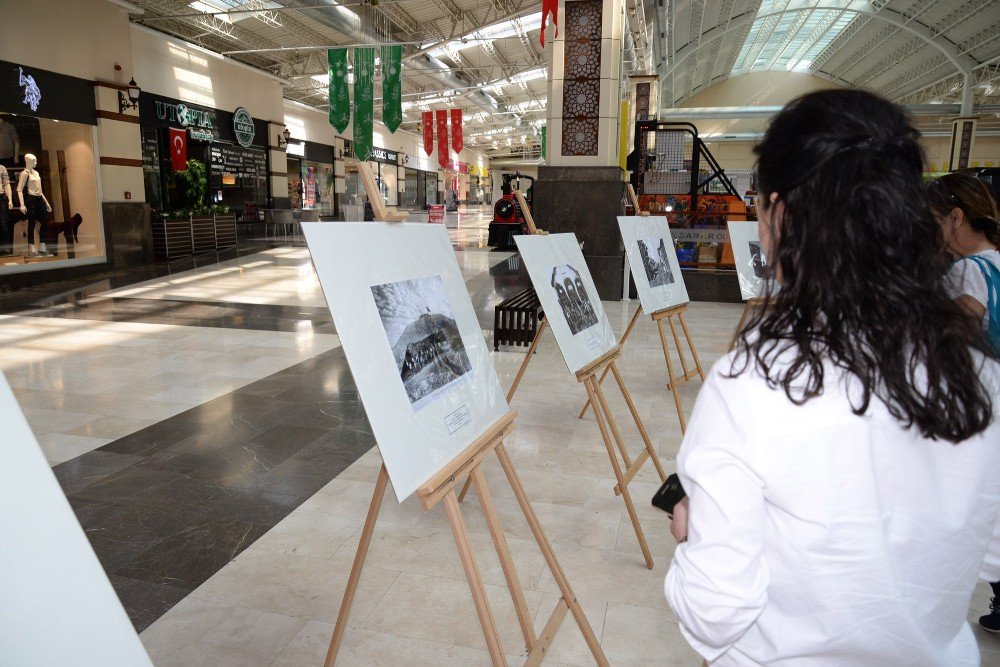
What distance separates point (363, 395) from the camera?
1.43 meters

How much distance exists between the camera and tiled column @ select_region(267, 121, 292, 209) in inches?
729

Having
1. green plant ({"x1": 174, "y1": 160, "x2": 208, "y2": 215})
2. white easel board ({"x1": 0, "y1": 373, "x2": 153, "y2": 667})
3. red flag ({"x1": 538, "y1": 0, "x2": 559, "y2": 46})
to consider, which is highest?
red flag ({"x1": 538, "y1": 0, "x2": 559, "y2": 46})

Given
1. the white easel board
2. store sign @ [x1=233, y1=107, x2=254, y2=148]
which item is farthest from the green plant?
the white easel board

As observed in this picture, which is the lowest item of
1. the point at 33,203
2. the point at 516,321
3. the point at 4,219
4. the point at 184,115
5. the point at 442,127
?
the point at 516,321

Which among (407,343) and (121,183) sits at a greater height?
(121,183)

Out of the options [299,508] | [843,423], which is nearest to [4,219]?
[299,508]

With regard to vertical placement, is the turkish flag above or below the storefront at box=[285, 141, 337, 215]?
above

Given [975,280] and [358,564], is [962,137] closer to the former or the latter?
[975,280]

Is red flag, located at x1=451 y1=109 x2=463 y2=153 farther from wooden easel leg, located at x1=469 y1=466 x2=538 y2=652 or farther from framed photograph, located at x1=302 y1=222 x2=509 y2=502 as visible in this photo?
wooden easel leg, located at x1=469 y1=466 x2=538 y2=652

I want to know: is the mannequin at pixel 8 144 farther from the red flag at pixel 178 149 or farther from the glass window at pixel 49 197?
A: the red flag at pixel 178 149

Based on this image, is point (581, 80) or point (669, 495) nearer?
point (669, 495)

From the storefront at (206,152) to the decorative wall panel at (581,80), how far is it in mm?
9182

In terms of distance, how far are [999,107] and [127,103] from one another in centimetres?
2693

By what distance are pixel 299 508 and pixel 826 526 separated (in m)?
2.46
